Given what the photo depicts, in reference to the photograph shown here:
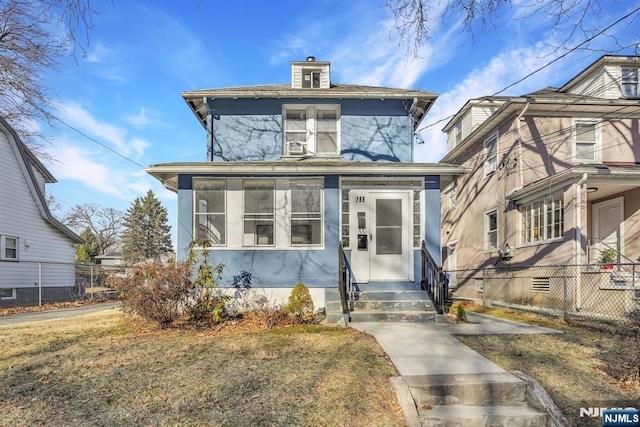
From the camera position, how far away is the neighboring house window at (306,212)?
29.0ft

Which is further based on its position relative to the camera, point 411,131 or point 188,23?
point 411,131

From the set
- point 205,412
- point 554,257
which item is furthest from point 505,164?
point 205,412

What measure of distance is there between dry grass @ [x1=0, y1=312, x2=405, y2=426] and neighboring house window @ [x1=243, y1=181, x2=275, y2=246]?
3.05 meters

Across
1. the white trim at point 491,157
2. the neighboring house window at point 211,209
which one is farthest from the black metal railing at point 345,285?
the white trim at point 491,157

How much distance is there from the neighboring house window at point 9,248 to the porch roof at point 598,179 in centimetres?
1875

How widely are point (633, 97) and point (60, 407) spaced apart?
56.8 feet

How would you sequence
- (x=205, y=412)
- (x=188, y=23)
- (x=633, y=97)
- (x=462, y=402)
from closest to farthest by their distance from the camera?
1. (x=205, y=412)
2. (x=462, y=402)
3. (x=188, y=23)
4. (x=633, y=97)

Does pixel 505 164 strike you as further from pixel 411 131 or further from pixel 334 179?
pixel 334 179

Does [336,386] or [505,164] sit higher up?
[505,164]

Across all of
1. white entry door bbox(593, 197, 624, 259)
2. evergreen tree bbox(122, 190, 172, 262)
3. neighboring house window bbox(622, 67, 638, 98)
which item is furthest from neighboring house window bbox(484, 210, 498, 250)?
evergreen tree bbox(122, 190, 172, 262)

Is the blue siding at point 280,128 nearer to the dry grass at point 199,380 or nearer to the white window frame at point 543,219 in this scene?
the white window frame at point 543,219

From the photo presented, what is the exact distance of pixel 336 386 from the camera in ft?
13.0

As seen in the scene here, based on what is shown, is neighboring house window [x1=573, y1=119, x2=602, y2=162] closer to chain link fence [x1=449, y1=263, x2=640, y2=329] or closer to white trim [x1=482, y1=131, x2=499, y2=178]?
white trim [x1=482, y1=131, x2=499, y2=178]

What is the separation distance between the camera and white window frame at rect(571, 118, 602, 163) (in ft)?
38.8
